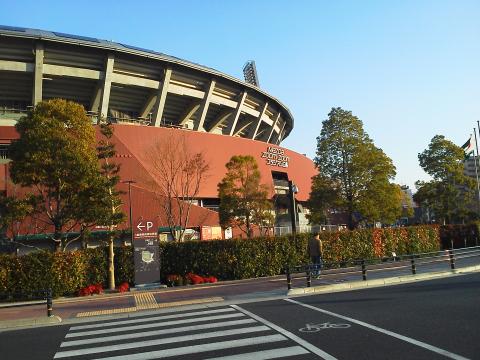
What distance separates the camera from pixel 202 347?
7.96 meters

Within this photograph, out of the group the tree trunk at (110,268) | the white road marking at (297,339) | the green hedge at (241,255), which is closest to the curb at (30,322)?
the white road marking at (297,339)

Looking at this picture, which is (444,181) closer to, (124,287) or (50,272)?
(124,287)

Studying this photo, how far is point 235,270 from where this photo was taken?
844 inches

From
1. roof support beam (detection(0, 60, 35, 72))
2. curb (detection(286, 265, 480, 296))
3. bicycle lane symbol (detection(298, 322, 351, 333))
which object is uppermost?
roof support beam (detection(0, 60, 35, 72))

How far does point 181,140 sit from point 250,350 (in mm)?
32013

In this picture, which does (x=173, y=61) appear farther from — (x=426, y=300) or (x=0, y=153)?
(x=426, y=300)

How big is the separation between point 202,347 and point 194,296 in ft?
26.9

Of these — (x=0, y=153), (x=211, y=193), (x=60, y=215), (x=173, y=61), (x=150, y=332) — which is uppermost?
(x=173, y=61)

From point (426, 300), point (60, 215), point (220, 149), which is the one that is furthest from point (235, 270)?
point (220, 149)

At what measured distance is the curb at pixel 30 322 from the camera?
40.3ft

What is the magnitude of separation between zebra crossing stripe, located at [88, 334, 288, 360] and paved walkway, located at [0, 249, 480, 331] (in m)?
5.65

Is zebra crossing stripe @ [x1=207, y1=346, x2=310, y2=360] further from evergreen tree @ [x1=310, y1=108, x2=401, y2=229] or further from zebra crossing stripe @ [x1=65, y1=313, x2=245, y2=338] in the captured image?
evergreen tree @ [x1=310, y1=108, x2=401, y2=229]

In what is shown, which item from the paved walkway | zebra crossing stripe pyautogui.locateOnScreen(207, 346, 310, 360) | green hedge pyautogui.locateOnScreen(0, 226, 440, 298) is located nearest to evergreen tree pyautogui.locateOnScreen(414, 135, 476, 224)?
green hedge pyautogui.locateOnScreen(0, 226, 440, 298)

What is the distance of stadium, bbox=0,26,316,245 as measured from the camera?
117ft
